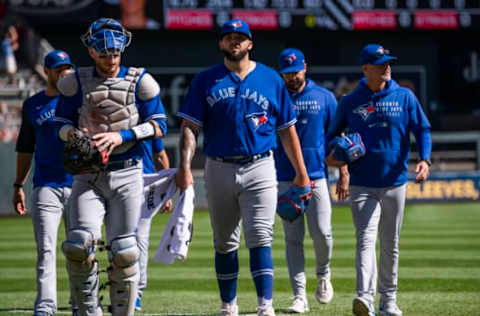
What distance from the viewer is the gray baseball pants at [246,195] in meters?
6.24

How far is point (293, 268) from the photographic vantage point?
777 cm

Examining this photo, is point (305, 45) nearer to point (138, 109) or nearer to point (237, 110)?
point (237, 110)

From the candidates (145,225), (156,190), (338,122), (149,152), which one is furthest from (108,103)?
(338,122)

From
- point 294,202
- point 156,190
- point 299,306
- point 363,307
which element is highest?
point 156,190

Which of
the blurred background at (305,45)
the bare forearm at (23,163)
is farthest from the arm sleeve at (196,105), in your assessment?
the blurred background at (305,45)

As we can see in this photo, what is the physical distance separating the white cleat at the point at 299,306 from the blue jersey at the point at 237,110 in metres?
1.62

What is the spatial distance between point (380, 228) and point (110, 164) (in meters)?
2.33

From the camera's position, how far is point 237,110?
6.21 meters

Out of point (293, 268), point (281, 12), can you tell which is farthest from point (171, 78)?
point (293, 268)

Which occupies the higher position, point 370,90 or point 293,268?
point 370,90

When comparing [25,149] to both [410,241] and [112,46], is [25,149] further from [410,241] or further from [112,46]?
[410,241]

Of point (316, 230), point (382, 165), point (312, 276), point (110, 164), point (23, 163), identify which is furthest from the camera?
point (312, 276)

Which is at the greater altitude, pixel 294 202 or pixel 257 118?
pixel 257 118

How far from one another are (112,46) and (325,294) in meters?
3.07
